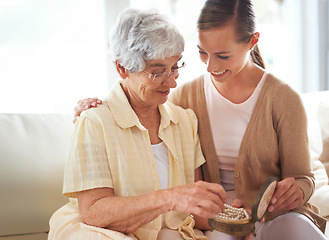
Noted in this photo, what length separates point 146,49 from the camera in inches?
60.5

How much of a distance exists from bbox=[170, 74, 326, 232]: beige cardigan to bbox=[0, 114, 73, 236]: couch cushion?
27.6 inches

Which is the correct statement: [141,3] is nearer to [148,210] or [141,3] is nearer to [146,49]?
[146,49]

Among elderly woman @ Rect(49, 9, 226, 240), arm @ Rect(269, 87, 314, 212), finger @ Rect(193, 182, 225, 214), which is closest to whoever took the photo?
finger @ Rect(193, 182, 225, 214)

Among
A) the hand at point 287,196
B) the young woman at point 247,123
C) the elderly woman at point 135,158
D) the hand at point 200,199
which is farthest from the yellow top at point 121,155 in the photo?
the hand at point 287,196

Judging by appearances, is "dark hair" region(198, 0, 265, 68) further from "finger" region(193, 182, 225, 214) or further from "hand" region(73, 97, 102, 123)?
"finger" region(193, 182, 225, 214)

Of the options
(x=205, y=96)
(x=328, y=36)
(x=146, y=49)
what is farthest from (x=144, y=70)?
(x=328, y=36)

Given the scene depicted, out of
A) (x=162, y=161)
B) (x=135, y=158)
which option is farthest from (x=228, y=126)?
(x=135, y=158)

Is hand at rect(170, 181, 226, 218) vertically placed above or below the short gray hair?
below

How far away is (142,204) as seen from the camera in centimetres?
142

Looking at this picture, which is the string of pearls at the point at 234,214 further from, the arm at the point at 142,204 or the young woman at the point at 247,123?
the young woman at the point at 247,123

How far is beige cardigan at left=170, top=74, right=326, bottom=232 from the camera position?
171 cm

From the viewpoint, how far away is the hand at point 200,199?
133cm

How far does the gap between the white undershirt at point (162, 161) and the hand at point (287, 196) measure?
426 millimetres

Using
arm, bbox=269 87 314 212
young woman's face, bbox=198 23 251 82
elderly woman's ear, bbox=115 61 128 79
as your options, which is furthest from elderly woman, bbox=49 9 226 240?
arm, bbox=269 87 314 212
